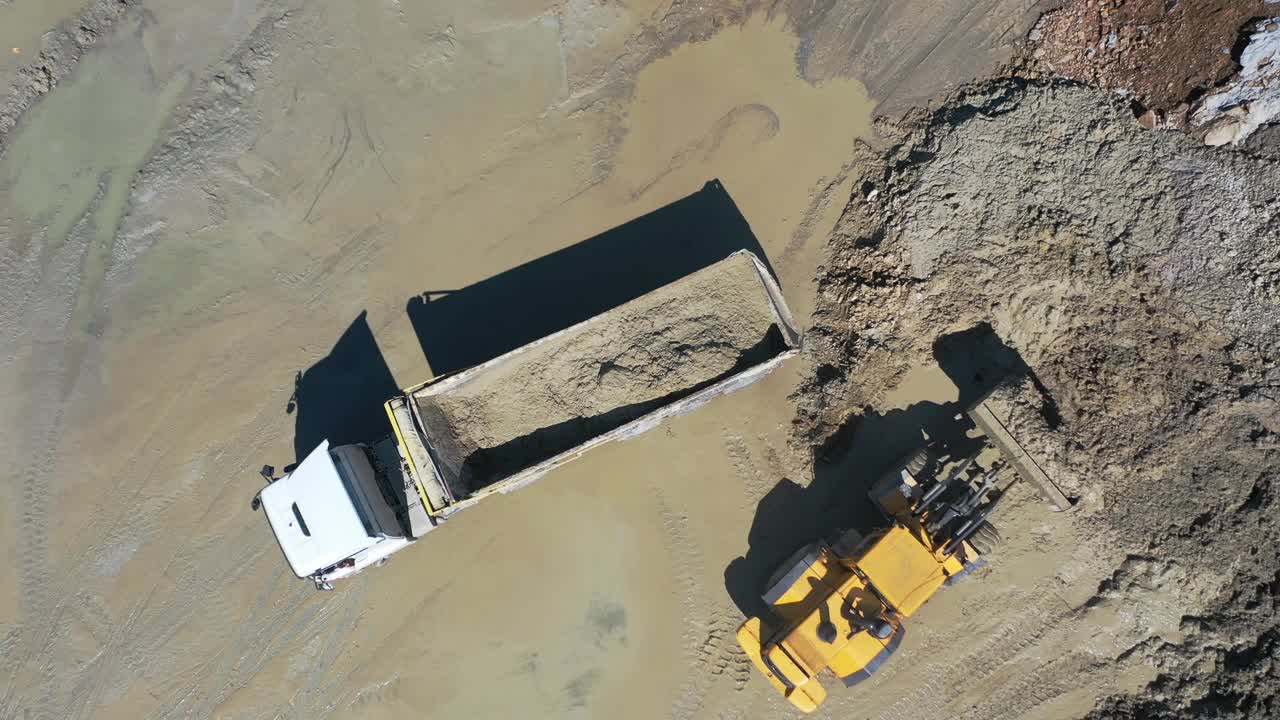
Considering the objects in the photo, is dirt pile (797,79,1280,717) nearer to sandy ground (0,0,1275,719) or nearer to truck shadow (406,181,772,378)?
sandy ground (0,0,1275,719)

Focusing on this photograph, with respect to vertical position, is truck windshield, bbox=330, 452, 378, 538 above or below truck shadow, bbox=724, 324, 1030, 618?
above

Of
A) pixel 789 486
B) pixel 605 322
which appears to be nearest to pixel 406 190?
pixel 605 322

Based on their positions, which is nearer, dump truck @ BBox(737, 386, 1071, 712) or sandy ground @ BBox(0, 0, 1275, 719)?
dump truck @ BBox(737, 386, 1071, 712)

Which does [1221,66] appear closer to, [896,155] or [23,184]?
[896,155]

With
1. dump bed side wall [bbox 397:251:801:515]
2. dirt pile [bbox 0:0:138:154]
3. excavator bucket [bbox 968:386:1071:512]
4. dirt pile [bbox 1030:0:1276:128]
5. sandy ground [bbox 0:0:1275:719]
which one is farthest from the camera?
dirt pile [bbox 0:0:138:154]

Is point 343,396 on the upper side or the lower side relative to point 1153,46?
upper

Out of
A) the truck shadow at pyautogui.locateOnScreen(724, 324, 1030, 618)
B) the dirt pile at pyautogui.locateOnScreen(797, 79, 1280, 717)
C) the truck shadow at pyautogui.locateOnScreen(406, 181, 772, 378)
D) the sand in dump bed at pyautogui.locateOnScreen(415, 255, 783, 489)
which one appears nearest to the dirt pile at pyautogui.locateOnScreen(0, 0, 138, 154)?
the truck shadow at pyautogui.locateOnScreen(406, 181, 772, 378)

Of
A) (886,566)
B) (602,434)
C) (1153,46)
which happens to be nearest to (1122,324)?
(1153,46)

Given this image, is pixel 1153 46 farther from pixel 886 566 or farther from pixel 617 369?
pixel 617 369
